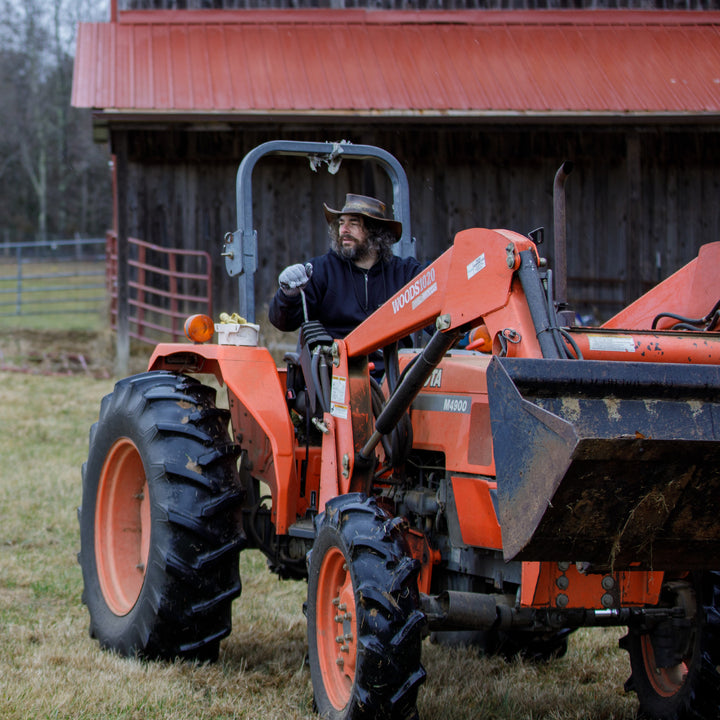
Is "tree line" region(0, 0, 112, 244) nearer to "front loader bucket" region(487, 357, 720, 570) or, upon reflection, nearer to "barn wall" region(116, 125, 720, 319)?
"barn wall" region(116, 125, 720, 319)

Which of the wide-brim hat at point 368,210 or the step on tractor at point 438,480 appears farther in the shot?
the wide-brim hat at point 368,210

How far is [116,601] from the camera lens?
15.2 ft

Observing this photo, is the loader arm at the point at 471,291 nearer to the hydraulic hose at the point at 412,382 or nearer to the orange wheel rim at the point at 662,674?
the hydraulic hose at the point at 412,382

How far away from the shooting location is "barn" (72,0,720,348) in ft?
40.2

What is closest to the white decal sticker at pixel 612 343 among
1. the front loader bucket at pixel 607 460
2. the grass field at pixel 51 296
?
the front loader bucket at pixel 607 460

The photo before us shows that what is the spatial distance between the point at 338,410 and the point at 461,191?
1079 centimetres

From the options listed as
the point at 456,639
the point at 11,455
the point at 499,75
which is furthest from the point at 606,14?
the point at 456,639

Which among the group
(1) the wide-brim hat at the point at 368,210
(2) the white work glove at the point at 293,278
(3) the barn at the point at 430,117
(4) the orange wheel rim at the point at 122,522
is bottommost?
(4) the orange wheel rim at the point at 122,522

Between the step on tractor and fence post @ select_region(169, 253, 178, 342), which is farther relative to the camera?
fence post @ select_region(169, 253, 178, 342)

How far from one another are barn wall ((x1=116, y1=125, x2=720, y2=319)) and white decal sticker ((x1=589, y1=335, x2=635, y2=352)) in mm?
10822

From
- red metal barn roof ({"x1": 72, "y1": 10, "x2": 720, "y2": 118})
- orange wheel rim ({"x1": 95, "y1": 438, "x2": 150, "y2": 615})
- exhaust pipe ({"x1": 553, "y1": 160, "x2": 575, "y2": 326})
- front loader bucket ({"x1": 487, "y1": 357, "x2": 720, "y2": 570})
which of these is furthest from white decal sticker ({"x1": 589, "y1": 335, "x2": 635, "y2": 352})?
red metal barn roof ({"x1": 72, "y1": 10, "x2": 720, "y2": 118})

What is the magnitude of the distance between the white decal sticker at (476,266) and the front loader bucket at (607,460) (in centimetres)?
35

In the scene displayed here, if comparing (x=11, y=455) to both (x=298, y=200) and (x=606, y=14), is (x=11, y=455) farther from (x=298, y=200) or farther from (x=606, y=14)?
(x=606, y=14)

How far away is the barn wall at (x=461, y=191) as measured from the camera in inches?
559
